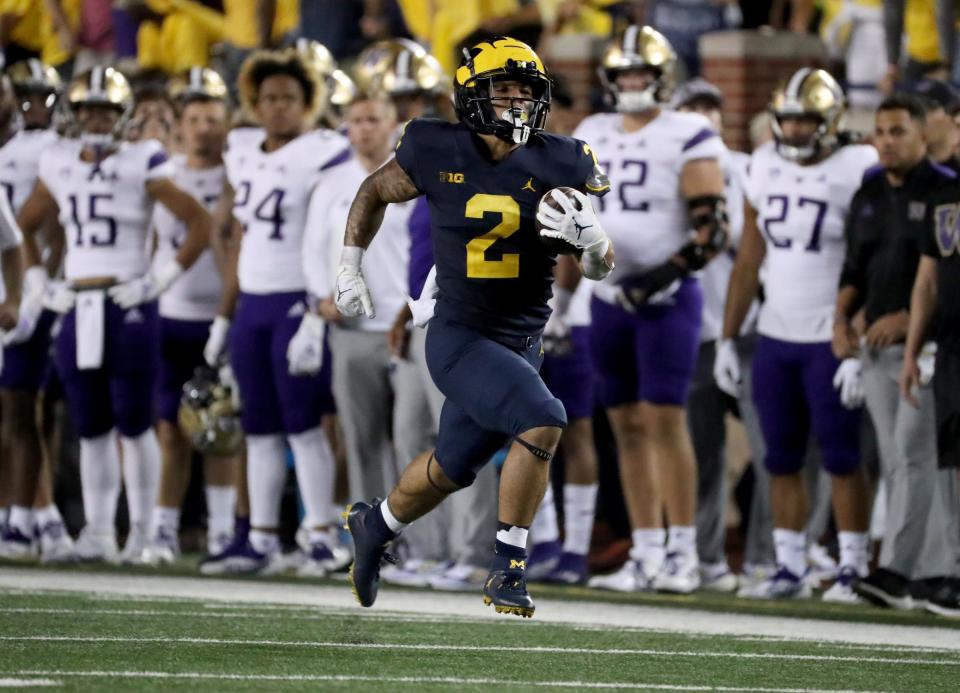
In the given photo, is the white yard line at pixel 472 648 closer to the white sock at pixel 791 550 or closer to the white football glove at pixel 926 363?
the white football glove at pixel 926 363

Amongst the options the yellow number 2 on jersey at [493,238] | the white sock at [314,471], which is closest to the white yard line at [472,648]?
the yellow number 2 on jersey at [493,238]

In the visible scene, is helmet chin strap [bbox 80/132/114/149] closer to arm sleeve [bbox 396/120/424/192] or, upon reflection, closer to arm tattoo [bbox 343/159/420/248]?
arm tattoo [bbox 343/159/420/248]

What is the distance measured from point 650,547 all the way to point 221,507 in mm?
2247

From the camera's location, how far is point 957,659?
660cm

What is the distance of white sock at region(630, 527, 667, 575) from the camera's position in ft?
30.0

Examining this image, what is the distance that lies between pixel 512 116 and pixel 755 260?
2.97 m

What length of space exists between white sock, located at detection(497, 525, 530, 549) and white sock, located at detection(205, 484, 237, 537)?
13.5ft

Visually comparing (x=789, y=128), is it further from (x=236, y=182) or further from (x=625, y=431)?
(x=236, y=182)

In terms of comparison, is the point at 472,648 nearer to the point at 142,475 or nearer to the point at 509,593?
the point at 509,593

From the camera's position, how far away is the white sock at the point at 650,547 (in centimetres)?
914

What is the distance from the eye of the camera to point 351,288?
22.1 ft

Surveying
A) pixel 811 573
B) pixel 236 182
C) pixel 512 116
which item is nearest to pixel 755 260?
pixel 811 573

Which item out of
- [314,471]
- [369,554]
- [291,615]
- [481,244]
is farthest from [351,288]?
[314,471]

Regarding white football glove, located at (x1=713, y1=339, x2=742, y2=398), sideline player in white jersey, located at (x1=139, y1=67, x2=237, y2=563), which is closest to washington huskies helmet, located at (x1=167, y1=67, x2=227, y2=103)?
sideline player in white jersey, located at (x1=139, y1=67, x2=237, y2=563)
